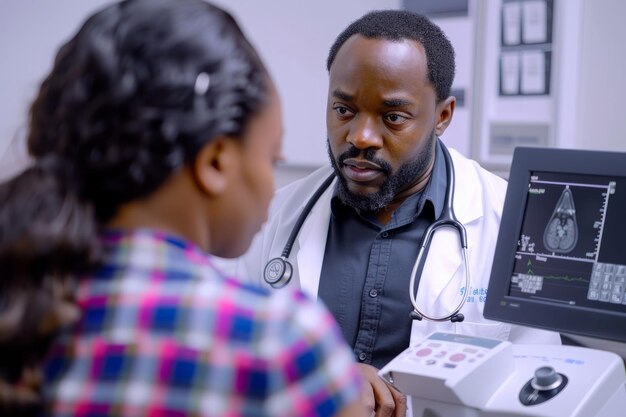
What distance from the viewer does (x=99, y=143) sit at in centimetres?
46

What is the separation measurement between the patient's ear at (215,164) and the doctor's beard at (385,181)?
2.34ft

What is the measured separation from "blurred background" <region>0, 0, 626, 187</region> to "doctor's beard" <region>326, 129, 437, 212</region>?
3.13ft

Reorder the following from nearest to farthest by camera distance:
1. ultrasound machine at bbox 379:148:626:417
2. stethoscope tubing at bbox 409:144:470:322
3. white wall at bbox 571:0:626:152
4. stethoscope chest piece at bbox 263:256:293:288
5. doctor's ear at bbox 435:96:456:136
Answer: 1. ultrasound machine at bbox 379:148:626:417
2. stethoscope tubing at bbox 409:144:470:322
3. stethoscope chest piece at bbox 263:256:293:288
4. doctor's ear at bbox 435:96:456:136
5. white wall at bbox 571:0:626:152

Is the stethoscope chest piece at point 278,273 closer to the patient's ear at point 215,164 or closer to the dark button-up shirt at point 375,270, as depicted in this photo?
the dark button-up shirt at point 375,270

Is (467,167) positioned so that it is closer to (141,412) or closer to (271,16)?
(141,412)

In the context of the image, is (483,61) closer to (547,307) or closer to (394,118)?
(394,118)

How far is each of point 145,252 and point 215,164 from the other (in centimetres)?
8

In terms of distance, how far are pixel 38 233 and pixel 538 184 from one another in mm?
669

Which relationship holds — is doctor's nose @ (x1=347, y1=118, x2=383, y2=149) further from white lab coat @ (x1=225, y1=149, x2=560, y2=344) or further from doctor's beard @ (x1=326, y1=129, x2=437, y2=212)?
white lab coat @ (x1=225, y1=149, x2=560, y2=344)

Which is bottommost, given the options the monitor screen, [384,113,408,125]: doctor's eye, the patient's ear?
the monitor screen

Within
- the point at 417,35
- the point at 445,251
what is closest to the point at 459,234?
the point at 445,251

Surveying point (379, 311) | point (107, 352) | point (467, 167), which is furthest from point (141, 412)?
point (467, 167)

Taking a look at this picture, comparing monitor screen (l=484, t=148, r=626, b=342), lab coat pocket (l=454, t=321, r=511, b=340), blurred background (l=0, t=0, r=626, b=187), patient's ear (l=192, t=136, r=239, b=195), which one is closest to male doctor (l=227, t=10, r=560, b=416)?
lab coat pocket (l=454, t=321, r=511, b=340)

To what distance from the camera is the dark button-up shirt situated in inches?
47.1
